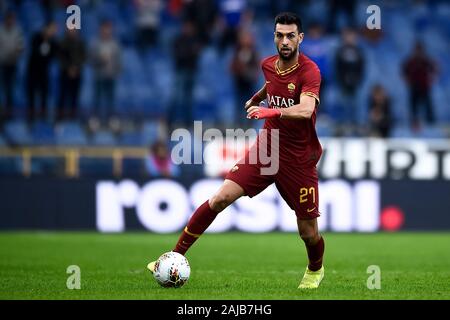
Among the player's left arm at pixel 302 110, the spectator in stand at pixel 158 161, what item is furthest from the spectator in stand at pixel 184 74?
the player's left arm at pixel 302 110

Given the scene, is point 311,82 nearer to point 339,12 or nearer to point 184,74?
point 184,74

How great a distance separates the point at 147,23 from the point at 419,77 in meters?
6.26

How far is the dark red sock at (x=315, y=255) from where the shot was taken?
10.3 metres

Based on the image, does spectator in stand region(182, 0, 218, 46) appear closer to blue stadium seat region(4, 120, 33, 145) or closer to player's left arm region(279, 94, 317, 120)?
blue stadium seat region(4, 120, 33, 145)

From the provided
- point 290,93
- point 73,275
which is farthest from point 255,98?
point 73,275

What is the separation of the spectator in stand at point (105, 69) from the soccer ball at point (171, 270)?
39.6ft

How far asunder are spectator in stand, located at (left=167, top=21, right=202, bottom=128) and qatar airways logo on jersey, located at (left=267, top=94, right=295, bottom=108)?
11.7 meters

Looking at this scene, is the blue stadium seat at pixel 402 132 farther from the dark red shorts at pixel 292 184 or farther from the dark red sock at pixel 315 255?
the dark red shorts at pixel 292 184

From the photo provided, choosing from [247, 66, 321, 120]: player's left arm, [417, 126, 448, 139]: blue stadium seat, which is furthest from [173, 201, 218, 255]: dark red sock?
[417, 126, 448, 139]: blue stadium seat

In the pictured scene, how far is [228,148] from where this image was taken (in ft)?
66.3

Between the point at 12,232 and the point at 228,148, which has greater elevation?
the point at 228,148

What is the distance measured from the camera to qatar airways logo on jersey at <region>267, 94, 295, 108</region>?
10047 mm
